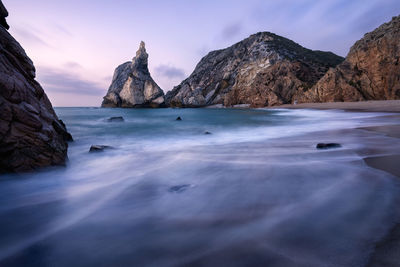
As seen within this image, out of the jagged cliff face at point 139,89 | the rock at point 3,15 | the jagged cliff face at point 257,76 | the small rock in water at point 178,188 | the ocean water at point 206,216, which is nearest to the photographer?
the ocean water at point 206,216

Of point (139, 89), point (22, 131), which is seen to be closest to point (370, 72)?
point (22, 131)

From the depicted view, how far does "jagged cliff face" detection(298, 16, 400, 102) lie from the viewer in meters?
26.2

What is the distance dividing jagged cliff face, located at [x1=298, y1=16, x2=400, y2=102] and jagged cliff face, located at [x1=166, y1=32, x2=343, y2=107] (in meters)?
10.3

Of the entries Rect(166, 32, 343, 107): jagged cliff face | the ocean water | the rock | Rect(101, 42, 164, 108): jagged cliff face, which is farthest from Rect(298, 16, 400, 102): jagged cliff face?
Rect(101, 42, 164, 108): jagged cliff face

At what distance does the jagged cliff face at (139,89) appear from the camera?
73625mm

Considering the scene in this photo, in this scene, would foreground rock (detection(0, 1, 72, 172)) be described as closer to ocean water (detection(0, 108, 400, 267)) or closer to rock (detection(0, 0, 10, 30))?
ocean water (detection(0, 108, 400, 267))

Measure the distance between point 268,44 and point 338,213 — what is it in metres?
75.2

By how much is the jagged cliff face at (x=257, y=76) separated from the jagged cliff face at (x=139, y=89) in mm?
10383

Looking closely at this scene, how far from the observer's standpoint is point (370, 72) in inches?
1141

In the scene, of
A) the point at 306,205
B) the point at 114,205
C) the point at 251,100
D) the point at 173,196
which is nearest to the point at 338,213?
the point at 306,205

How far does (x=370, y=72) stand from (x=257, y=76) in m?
28.9

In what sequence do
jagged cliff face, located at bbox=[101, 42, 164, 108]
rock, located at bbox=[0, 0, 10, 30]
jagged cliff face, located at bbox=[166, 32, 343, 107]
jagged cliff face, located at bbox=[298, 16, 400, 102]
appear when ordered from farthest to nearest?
jagged cliff face, located at bbox=[101, 42, 164, 108] < jagged cliff face, located at bbox=[166, 32, 343, 107] < jagged cliff face, located at bbox=[298, 16, 400, 102] < rock, located at bbox=[0, 0, 10, 30]

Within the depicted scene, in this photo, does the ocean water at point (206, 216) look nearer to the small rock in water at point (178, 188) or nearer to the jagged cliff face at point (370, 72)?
the small rock in water at point (178, 188)

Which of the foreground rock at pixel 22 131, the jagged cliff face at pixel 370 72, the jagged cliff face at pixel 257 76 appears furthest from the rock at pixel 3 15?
the jagged cliff face at pixel 257 76
